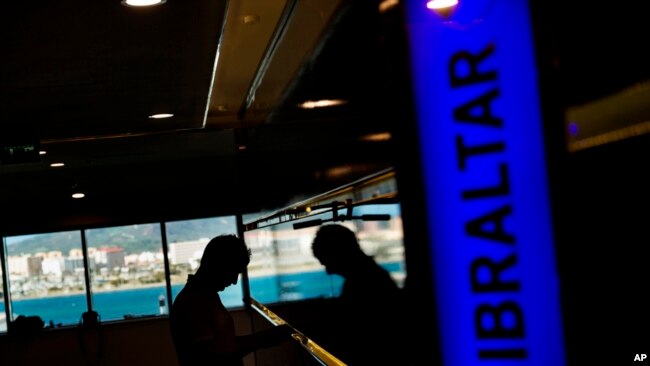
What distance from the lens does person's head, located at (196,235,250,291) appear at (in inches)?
153

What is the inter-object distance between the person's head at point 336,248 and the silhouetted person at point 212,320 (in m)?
0.46

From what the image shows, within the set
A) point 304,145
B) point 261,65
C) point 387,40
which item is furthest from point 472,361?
point 261,65

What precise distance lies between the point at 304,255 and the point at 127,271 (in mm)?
11565

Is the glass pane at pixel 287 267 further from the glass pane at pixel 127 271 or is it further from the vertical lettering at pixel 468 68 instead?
the glass pane at pixel 127 271

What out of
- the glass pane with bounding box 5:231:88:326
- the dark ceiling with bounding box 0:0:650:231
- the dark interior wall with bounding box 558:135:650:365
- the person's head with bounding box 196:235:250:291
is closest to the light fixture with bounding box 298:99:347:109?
the dark ceiling with bounding box 0:0:650:231

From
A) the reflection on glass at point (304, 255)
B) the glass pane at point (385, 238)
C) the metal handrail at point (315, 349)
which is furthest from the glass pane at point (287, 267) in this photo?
the glass pane at point (385, 238)

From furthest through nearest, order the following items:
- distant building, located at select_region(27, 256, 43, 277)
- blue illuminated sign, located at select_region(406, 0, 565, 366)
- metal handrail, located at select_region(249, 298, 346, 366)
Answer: distant building, located at select_region(27, 256, 43, 277), metal handrail, located at select_region(249, 298, 346, 366), blue illuminated sign, located at select_region(406, 0, 565, 366)

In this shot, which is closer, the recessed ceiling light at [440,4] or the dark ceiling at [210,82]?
the recessed ceiling light at [440,4]

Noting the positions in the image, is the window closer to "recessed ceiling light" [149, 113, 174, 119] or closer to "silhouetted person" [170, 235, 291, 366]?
"silhouetted person" [170, 235, 291, 366]

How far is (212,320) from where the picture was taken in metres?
3.85

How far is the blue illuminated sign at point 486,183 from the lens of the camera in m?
1.89

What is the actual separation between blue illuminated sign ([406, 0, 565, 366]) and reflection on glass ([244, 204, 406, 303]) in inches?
11.0

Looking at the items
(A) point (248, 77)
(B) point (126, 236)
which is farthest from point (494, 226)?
(B) point (126, 236)

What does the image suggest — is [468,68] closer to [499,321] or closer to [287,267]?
[499,321]
